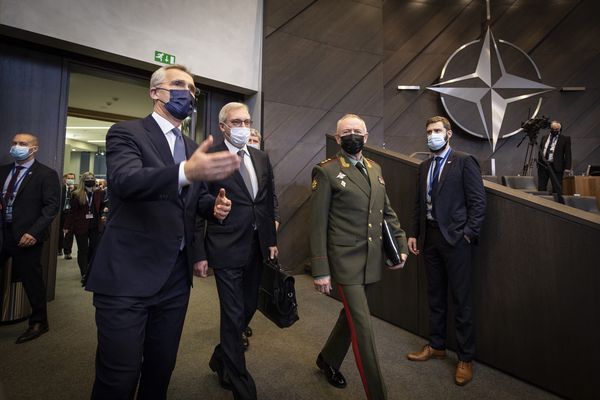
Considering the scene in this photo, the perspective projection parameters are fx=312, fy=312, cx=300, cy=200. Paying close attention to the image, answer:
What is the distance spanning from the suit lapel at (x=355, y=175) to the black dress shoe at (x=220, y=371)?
4.53ft

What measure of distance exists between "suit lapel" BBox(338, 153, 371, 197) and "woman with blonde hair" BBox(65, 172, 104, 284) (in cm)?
404

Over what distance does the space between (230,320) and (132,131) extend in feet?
3.51

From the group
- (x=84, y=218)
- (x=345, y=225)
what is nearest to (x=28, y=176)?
(x=84, y=218)

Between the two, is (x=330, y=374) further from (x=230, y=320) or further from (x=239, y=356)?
(x=230, y=320)

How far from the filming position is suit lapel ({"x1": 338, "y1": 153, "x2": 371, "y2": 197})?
5.78 ft

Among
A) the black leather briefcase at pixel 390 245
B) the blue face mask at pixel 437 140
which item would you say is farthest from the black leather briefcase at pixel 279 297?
the blue face mask at pixel 437 140

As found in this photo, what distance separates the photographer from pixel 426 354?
7.40 ft

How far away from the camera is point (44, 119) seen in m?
3.38

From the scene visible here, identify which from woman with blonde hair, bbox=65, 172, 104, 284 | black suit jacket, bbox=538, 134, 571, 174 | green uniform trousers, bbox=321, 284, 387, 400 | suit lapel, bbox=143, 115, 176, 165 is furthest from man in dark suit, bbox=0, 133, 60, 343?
black suit jacket, bbox=538, 134, 571, 174

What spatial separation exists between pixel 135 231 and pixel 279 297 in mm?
919

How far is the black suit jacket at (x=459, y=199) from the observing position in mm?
2045

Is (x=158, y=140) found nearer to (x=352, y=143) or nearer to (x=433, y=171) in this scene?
(x=352, y=143)

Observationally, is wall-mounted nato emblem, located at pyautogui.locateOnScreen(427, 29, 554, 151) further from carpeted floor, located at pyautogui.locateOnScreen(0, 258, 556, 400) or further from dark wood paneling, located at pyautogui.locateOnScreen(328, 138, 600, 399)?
carpeted floor, located at pyautogui.locateOnScreen(0, 258, 556, 400)

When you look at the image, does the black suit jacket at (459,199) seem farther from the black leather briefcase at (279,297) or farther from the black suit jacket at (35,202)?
the black suit jacket at (35,202)
